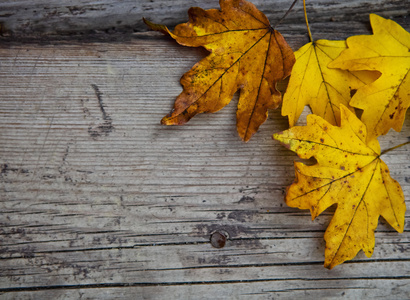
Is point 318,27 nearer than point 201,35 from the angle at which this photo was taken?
No

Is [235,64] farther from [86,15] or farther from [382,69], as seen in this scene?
[86,15]

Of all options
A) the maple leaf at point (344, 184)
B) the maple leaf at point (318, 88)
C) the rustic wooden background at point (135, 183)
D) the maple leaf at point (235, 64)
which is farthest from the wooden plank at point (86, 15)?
the maple leaf at point (344, 184)

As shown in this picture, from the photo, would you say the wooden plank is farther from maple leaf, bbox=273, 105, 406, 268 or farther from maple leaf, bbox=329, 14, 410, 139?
maple leaf, bbox=273, 105, 406, 268

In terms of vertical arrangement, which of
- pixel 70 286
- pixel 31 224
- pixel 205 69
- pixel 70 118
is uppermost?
pixel 205 69

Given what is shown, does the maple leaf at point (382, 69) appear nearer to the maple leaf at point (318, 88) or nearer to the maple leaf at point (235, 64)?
the maple leaf at point (318, 88)

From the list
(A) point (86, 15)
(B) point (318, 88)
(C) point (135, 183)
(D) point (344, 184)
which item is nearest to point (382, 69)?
(B) point (318, 88)

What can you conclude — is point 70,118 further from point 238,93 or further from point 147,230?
point 238,93

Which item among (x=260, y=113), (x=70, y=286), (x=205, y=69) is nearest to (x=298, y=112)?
(x=260, y=113)
